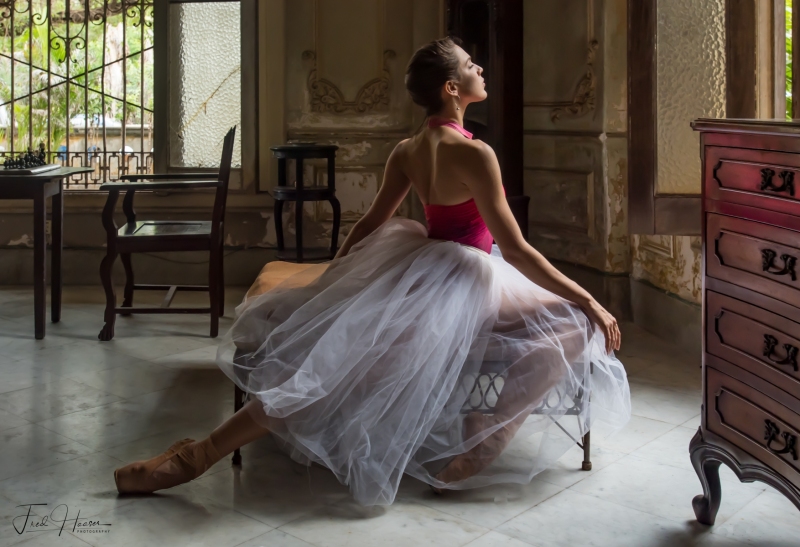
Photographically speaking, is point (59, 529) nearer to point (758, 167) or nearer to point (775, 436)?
point (775, 436)

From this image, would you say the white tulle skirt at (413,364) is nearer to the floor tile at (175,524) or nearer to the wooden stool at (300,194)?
the floor tile at (175,524)

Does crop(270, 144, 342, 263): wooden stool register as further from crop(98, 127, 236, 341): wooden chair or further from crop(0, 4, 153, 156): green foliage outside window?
crop(0, 4, 153, 156): green foliage outside window

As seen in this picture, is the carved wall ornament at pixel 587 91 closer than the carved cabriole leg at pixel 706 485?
No

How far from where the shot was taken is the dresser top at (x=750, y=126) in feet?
6.35

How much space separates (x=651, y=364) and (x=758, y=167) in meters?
2.02

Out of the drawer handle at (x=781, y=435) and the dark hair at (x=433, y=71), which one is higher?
the dark hair at (x=433, y=71)

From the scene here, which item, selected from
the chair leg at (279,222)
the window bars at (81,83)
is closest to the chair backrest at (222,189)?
the chair leg at (279,222)

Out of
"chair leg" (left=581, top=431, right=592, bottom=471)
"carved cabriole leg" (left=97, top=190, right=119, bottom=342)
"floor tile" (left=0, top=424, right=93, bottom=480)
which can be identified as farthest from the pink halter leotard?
"carved cabriole leg" (left=97, top=190, right=119, bottom=342)

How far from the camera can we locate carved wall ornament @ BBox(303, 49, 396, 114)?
19.1 ft

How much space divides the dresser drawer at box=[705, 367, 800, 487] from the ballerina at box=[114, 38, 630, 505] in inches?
12.2

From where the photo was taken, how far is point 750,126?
206cm

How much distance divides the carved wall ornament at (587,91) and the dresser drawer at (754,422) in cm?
302

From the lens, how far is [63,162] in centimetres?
609

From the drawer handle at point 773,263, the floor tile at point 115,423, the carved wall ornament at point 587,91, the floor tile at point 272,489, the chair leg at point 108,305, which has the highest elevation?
the carved wall ornament at point 587,91
